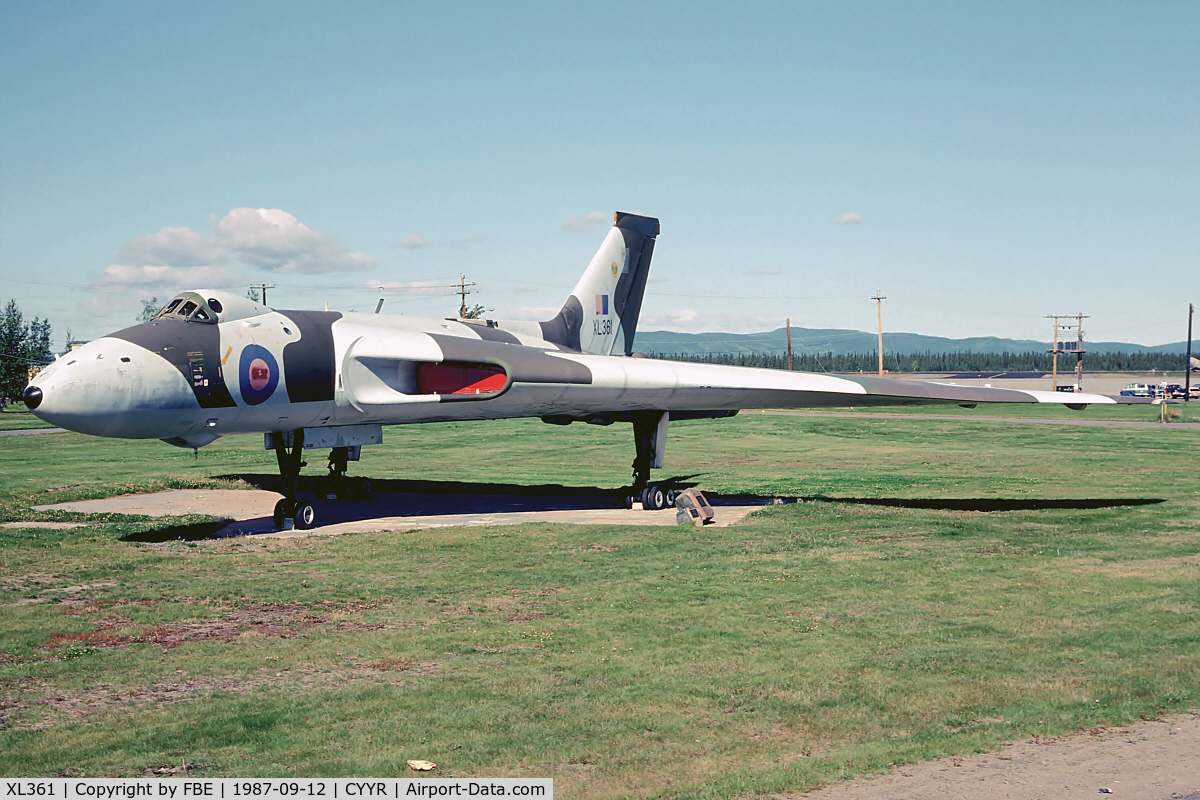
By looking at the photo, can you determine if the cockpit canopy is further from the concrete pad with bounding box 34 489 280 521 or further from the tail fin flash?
the tail fin flash

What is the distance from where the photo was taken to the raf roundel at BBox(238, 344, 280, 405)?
17422 mm

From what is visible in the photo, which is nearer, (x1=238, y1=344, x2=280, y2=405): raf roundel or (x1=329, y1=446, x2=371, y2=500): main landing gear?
(x1=238, y1=344, x2=280, y2=405): raf roundel

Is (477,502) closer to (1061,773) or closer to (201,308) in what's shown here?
(201,308)

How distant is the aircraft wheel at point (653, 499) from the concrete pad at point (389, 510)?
0.94ft

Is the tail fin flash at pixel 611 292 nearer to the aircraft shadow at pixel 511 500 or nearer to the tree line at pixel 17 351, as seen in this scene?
the aircraft shadow at pixel 511 500

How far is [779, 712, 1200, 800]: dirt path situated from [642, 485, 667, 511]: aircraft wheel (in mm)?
15469

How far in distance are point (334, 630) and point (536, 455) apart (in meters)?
25.6

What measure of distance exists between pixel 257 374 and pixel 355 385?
7.08 feet

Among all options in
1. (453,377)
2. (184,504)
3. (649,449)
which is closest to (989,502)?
(649,449)

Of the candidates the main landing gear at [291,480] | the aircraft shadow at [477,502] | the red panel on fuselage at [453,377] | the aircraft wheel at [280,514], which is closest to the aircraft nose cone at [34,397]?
the aircraft shadow at [477,502]

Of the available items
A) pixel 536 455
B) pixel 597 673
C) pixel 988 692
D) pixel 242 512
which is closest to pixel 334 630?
pixel 597 673

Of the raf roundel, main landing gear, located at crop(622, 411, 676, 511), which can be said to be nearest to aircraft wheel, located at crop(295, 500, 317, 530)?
the raf roundel

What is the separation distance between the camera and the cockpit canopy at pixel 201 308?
17.2 meters

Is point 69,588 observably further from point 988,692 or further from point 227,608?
point 988,692
